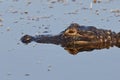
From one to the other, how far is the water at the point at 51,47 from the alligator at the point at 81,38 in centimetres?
38

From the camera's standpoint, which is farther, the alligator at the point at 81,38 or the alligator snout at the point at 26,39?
the alligator snout at the point at 26,39

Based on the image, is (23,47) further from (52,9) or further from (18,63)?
(52,9)

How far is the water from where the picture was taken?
1573cm

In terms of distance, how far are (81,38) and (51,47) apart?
3.92ft

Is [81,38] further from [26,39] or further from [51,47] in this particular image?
[26,39]

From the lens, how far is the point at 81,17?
24250mm

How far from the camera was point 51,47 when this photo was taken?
18656 mm

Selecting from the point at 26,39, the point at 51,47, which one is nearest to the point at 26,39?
the point at 26,39

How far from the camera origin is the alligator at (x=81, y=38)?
1905cm

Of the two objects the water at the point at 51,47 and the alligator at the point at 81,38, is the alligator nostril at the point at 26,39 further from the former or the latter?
the water at the point at 51,47

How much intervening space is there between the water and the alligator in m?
0.38

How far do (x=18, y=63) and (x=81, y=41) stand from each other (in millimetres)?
3080

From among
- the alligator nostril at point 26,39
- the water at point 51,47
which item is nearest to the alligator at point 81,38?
the alligator nostril at point 26,39

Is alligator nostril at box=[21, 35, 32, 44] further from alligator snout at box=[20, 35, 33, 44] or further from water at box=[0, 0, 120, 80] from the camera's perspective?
water at box=[0, 0, 120, 80]
